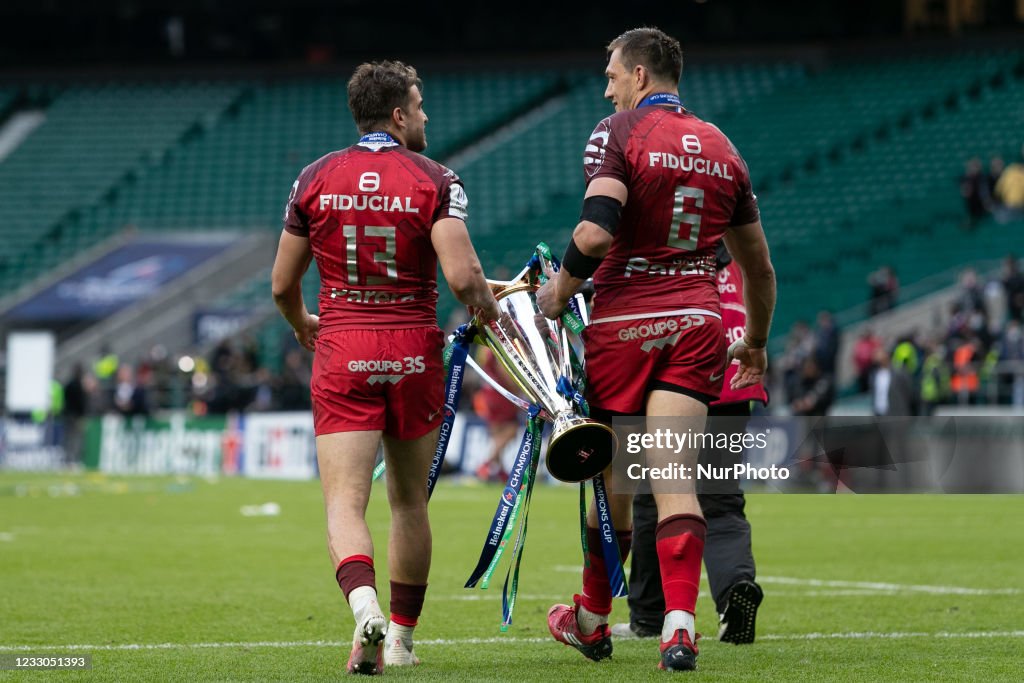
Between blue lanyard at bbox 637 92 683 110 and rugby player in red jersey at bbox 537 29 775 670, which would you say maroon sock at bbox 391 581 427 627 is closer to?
rugby player in red jersey at bbox 537 29 775 670

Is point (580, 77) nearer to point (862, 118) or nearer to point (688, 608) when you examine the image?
point (862, 118)

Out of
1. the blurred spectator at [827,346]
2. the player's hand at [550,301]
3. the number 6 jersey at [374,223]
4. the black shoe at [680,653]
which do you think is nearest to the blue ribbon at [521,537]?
the player's hand at [550,301]

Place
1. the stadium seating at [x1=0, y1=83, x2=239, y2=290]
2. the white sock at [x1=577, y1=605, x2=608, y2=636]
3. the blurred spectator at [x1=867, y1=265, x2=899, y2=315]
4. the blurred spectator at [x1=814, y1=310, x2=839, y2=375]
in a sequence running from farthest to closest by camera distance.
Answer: the stadium seating at [x1=0, y1=83, x2=239, y2=290], the blurred spectator at [x1=867, y1=265, x2=899, y2=315], the blurred spectator at [x1=814, y1=310, x2=839, y2=375], the white sock at [x1=577, y1=605, x2=608, y2=636]

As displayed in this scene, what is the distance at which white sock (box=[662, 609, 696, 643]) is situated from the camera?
586 cm

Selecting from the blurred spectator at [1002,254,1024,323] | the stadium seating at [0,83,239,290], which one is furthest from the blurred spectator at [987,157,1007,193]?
the stadium seating at [0,83,239,290]

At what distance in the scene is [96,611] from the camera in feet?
26.9

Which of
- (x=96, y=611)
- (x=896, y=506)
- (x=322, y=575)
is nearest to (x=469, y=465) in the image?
(x=896, y=506)

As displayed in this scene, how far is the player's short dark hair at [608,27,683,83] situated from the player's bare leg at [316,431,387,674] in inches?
69.0

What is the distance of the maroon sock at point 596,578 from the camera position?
6.44m

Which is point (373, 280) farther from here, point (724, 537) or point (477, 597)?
point (477, 597)

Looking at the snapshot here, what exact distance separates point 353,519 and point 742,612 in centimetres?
189

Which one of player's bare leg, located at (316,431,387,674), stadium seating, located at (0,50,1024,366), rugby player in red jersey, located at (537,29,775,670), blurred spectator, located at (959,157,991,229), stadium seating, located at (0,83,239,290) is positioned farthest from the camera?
stadium seating, located at (0,83,239,290)

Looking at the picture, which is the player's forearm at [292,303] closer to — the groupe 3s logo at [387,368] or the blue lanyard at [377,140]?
the groupe 3s logo at [387,368]

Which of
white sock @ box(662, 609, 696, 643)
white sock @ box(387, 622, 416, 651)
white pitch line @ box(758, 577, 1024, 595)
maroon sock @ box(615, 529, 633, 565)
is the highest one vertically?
maroon sock @ box(615, 529, 633, 565)
